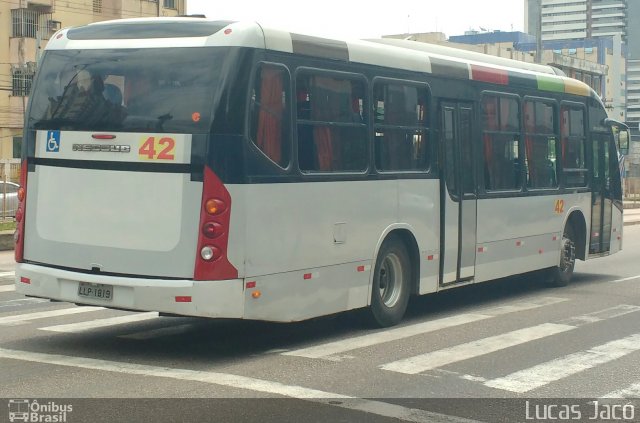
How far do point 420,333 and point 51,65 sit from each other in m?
4.38

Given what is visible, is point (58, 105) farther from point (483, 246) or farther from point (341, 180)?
point (483, 246)

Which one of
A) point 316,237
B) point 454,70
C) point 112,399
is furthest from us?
point 454,70

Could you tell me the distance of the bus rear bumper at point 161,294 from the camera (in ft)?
29.6

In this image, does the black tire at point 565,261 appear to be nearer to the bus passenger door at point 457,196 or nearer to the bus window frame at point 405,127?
the bus passenger door at point 457,196

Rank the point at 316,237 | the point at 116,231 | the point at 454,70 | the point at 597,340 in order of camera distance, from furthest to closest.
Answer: the point at 454,70
the point at 597,340
the point at 316,237
the point at 116,231

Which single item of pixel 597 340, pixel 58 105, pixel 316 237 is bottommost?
pixel 597 340

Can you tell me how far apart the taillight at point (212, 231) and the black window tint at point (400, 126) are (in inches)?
98.0

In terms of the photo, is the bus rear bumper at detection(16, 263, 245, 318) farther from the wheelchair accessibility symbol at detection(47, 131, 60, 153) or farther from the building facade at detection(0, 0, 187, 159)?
the building facade at detection(0, 0, 187, 159)

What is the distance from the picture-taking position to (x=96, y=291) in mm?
9438

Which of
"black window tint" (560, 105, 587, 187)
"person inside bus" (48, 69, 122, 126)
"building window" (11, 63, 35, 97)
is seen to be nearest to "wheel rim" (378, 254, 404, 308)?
"person inside bus" (48, 69, 122, 126)

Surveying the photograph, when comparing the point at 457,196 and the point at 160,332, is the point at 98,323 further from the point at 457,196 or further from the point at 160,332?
the point at 457,196

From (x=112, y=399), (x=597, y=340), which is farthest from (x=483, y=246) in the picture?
(x=112, y=399)

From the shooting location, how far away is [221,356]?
955cm

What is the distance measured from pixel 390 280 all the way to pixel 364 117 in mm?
1783
